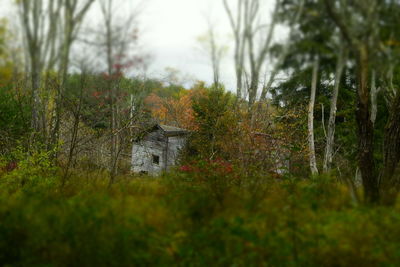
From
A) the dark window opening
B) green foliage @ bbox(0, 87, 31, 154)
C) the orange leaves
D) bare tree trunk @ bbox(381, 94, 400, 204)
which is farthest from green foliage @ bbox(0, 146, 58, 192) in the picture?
the orange leaves

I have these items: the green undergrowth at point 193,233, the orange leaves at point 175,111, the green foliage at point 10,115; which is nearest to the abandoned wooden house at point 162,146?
the orange leaves at point 175,111

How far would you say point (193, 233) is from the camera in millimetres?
2680

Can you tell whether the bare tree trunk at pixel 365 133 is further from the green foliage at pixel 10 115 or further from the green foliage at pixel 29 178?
the green foliage at pixel 10 115

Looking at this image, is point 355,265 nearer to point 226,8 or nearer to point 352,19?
point 352,19

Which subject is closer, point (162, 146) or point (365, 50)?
point (365, 50)

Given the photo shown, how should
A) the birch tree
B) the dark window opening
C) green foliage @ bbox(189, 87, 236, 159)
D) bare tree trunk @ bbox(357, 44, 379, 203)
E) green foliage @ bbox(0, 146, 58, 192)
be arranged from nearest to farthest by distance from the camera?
the birch tree → bare tree trunk @ bbox(357, 44, 379, 203) → green foliage @ bbox(0, 146, 58, 192) → green foliage @ bbox(189, 87, 236, 159) → the dark window opening

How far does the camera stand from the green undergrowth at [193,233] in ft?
7.59

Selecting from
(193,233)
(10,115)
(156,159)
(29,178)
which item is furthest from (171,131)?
(193,233)

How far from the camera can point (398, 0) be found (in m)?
4.07

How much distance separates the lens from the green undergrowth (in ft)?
7.59

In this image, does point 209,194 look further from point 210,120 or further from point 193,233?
point 210,120

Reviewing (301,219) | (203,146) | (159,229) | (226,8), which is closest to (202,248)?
(159,229)

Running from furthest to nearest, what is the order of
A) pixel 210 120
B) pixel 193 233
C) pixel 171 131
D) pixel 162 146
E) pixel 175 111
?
pixel 175 111, pixel 162 146, pixel 171 131, pixel 210 120, pixel 193 233

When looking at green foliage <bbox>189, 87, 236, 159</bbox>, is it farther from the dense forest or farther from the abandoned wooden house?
the dense forest
